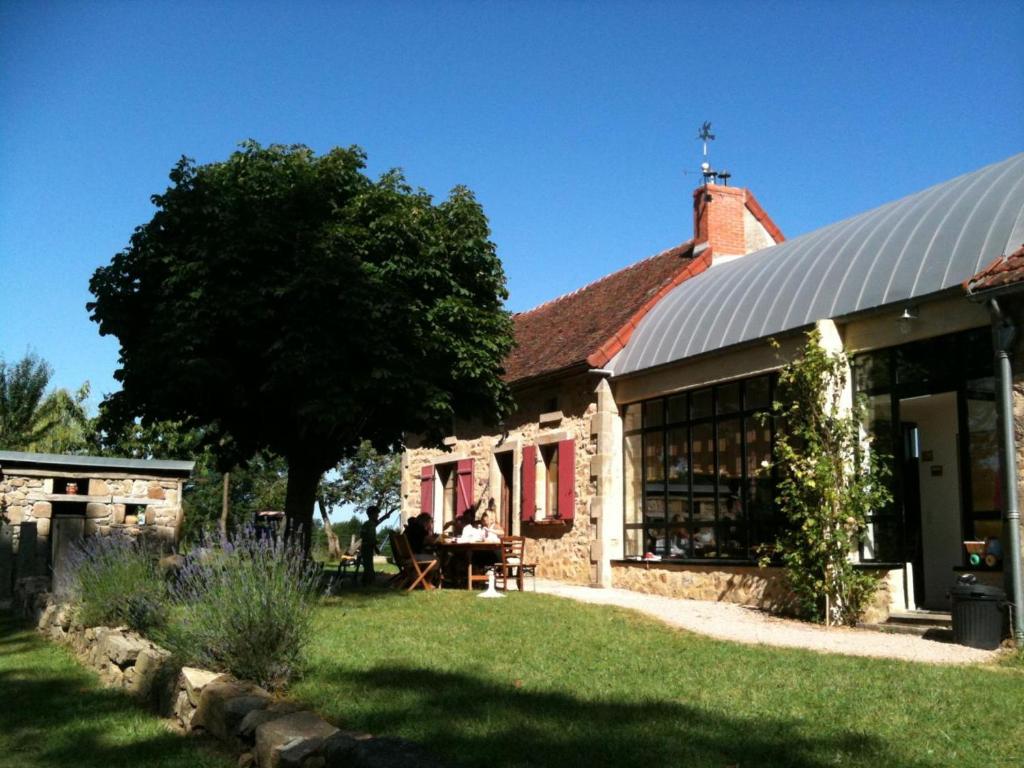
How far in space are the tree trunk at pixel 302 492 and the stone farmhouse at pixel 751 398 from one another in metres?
4.43

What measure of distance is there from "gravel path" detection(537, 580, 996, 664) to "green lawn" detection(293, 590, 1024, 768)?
586 mm

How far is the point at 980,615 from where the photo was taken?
26.7 feet

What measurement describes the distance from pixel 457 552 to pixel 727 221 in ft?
24.8

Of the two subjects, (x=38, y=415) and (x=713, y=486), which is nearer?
(x=713, y=486)

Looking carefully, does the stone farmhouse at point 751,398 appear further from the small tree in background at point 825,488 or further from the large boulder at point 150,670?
the large boulder at point 150,670

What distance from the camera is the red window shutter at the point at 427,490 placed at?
19.9 meters

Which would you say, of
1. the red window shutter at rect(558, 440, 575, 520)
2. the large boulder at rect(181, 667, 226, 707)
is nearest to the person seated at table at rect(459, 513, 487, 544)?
the red window shutter at rect(558, 440, 575, 520)

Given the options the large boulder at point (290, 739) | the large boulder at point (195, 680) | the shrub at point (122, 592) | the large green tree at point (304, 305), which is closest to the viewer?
the large boulder at point (290, 739)

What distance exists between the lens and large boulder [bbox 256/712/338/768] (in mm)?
4320

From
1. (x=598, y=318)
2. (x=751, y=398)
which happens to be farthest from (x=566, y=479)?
(x=751, y=398)

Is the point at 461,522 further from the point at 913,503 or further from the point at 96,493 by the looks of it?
the point at 913,503

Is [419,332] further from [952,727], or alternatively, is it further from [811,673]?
[952,727]

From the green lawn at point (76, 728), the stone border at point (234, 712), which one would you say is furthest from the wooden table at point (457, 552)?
the green lawn at point (76, 728)

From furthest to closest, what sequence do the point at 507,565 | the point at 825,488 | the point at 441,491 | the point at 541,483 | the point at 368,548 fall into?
the point at 441,491 < the point at 541,483 < the point at 368,548 < the point at 507,565 < the point at 825,488
